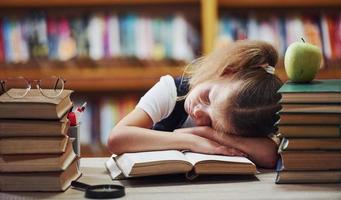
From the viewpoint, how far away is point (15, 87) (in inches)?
59.4

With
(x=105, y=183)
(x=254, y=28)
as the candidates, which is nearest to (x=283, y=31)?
(x=254, y=28)

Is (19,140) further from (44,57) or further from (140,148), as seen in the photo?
(44,57)

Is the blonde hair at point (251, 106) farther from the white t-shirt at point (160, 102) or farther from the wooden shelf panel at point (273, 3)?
the wooden shelf panel at point (273, 3)

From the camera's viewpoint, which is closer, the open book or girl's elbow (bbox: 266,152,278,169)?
the open book

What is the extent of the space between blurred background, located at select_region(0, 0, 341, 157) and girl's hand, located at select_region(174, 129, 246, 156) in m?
1.51

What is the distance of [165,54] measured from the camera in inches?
124

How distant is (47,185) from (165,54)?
1.87 m

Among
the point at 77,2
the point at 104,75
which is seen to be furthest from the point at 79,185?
the point at 77,2

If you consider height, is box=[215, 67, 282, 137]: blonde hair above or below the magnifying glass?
above

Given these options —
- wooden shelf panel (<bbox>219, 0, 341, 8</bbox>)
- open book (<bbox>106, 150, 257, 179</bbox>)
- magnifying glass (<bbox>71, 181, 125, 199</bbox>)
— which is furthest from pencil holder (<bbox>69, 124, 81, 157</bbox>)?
wooden shelf panel (<bbox>219, 0, 341, 8</bbox>)

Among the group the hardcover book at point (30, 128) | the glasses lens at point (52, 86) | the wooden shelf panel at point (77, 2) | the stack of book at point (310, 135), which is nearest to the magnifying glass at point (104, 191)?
the hardcover book at point (30, 128)

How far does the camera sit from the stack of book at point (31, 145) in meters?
1.34

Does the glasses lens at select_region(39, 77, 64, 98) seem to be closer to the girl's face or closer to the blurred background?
the girl's face

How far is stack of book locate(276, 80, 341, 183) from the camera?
4.52 feet
